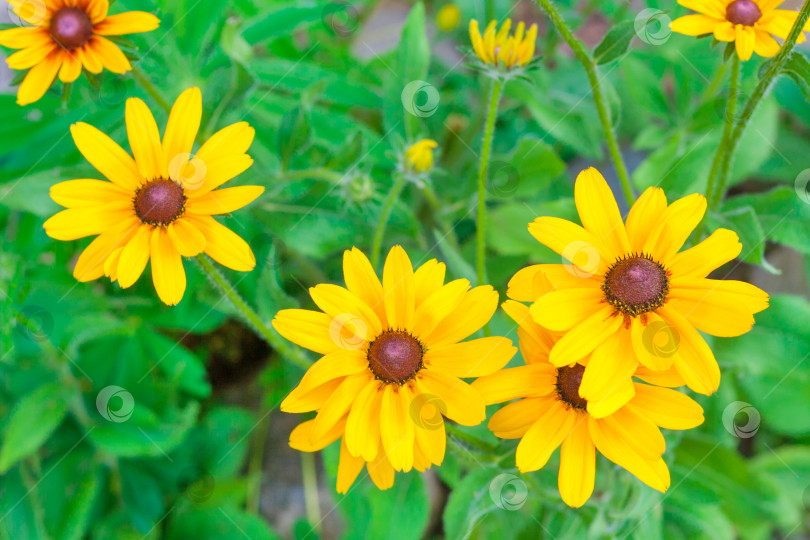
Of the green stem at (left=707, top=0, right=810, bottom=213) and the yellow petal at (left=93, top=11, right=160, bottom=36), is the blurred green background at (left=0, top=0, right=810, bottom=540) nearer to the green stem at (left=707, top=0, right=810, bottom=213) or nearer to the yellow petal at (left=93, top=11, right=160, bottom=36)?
the green stem at (left=707, top=0, right=810, bottom=213)

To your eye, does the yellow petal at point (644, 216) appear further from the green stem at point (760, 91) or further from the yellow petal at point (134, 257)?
the yellow petal at point (134, 257)

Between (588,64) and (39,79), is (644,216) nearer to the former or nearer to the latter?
(588,64)

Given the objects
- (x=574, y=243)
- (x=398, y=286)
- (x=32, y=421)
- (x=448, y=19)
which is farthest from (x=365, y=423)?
(x=448, y=19)

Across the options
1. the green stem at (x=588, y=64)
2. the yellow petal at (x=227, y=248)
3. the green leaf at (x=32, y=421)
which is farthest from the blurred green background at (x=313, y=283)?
the yellow petal at (x=227, y=248)

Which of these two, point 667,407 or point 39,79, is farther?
point 39,79

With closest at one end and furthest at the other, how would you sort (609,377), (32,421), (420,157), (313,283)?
1. (609,377)
2. (420,157)
3. (32,421)
4. (313,283)

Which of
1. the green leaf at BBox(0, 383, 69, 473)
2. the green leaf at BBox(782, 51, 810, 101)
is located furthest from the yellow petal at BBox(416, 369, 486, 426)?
the green leaf at BBox(0, 383, 69, 473)
